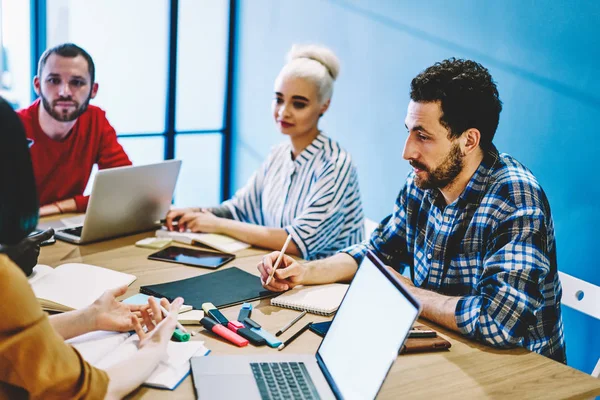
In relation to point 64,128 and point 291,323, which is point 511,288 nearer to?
point 291,323

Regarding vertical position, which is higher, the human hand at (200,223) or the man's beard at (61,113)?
the man's beard at (61,113)

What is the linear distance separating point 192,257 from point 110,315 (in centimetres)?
64

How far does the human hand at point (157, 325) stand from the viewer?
133 centimetres

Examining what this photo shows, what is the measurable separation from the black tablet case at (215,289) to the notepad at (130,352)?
242 millimetres

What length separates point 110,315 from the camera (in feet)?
4.70

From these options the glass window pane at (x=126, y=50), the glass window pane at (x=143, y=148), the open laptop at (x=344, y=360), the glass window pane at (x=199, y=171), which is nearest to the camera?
the open laptop at (x=344, y=360)

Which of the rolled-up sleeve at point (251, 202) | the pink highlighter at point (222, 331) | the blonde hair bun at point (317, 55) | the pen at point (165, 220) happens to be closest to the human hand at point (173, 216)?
the pen at point (165, 220)

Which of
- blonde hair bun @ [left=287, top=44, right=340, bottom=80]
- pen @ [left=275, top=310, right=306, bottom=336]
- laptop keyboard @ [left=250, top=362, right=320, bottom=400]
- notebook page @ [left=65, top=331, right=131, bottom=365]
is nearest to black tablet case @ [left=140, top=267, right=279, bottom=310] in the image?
pen @ [left=275, top=310, right=306, bottom=336]

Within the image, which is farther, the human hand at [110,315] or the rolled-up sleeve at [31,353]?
Result: the human hand at [110,315]

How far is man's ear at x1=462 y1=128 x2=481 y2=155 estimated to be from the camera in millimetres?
1794

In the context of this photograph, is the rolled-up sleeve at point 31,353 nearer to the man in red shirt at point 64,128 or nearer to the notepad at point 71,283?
the notepad at point 71,283

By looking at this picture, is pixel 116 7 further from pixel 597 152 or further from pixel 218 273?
pixel 597 152

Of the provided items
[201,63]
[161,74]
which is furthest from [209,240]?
[201,63]

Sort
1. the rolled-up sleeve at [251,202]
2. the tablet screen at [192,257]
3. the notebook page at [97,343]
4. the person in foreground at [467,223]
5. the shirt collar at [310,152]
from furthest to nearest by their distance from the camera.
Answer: the rolled-up sleeve at [251,202] < the shirt collar at [310,152] < the tablet screen at [192,257] < the person in foreground at [467,223] < the notebook page at [97,343]
